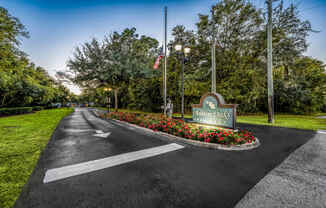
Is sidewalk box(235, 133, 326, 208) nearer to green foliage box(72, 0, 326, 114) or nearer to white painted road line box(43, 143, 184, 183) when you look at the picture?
white painted road line box(43, 143, 184, 183)

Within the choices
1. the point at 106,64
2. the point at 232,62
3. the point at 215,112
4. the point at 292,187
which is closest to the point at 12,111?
the point at 106,64

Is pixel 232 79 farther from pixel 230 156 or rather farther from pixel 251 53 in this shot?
pixel 230 156

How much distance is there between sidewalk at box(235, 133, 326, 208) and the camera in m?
2.07

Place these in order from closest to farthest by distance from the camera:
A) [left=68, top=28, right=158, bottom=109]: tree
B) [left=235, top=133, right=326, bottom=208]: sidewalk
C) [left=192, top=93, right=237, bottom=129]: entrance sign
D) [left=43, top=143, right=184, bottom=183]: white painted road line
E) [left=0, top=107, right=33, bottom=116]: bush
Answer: [left=235, top=133, right=326, bottom=208]: sidewalk, [left=43, top=143, right=184, bottom=183]: white painted road line, [left=192, top=93, right=237, bottom=129]: entrance sign, [left=68, top=28, right=158, bottom=109]: tree, [left=0, top=107, right=33, bottom=116]: bush

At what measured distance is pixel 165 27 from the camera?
1016 centimetres

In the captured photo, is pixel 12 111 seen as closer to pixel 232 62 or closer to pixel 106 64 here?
pixel 106 64

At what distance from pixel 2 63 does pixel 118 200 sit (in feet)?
43.1

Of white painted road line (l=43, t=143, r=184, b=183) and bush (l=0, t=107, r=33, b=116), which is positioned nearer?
white painted road line (l=43, t=143, r=184, b=183)

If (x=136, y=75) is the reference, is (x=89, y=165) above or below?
below

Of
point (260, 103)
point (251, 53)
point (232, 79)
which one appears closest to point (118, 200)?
point (232, 79)

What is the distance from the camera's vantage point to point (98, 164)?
341 cm

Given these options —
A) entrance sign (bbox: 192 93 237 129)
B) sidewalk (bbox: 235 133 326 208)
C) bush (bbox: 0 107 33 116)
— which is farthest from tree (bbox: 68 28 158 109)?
sidewalk (bbox: 235 133 326 208)

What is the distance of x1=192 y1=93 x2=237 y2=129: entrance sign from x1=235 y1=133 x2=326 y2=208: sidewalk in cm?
271

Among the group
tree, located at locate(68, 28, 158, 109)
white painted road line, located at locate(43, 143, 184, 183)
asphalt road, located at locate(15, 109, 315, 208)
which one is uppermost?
tree, located at locate(68, 28, 158, 109)
